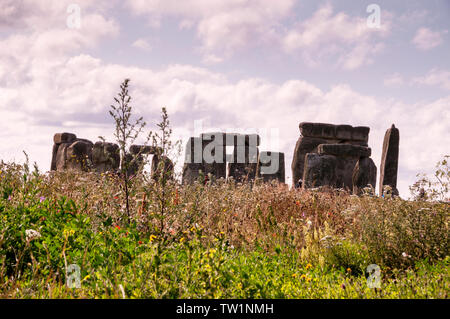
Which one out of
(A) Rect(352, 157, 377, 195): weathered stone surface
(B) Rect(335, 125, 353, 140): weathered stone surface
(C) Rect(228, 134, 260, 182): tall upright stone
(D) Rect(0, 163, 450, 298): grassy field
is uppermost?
(B) Rect(335, 125, 353, 140): weathered stone surface

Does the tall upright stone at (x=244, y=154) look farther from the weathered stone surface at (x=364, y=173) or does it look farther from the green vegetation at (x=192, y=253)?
the green vegetation at (x=192, y=253)

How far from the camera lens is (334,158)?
557 inches

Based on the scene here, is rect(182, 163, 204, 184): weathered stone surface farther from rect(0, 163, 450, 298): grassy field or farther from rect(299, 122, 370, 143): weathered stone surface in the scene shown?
rect(0, 163, 450, 298): grassy field

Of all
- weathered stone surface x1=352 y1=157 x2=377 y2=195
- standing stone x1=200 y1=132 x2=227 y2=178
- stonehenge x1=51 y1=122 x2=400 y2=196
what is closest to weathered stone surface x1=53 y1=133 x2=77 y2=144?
stonehenge x1=51 y1=122 x2=400 y2=196

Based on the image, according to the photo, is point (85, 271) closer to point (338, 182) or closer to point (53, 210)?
point (53, 210)

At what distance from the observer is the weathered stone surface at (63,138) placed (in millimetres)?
18297

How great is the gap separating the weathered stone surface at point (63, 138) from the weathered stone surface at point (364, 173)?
11.8 metres

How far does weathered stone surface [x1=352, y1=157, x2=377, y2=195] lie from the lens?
13922 millimetres

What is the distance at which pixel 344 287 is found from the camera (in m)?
3.22

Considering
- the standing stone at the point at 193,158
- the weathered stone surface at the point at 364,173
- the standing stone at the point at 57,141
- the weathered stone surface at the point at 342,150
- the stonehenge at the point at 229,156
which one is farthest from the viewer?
the standing stone at the point at 57,141

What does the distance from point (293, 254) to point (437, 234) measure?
155cm

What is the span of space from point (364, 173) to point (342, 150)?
3.39 ft

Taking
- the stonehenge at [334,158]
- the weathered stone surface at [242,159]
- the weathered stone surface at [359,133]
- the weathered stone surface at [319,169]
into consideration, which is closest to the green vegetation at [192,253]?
the weathered stone surface at [319,169]
